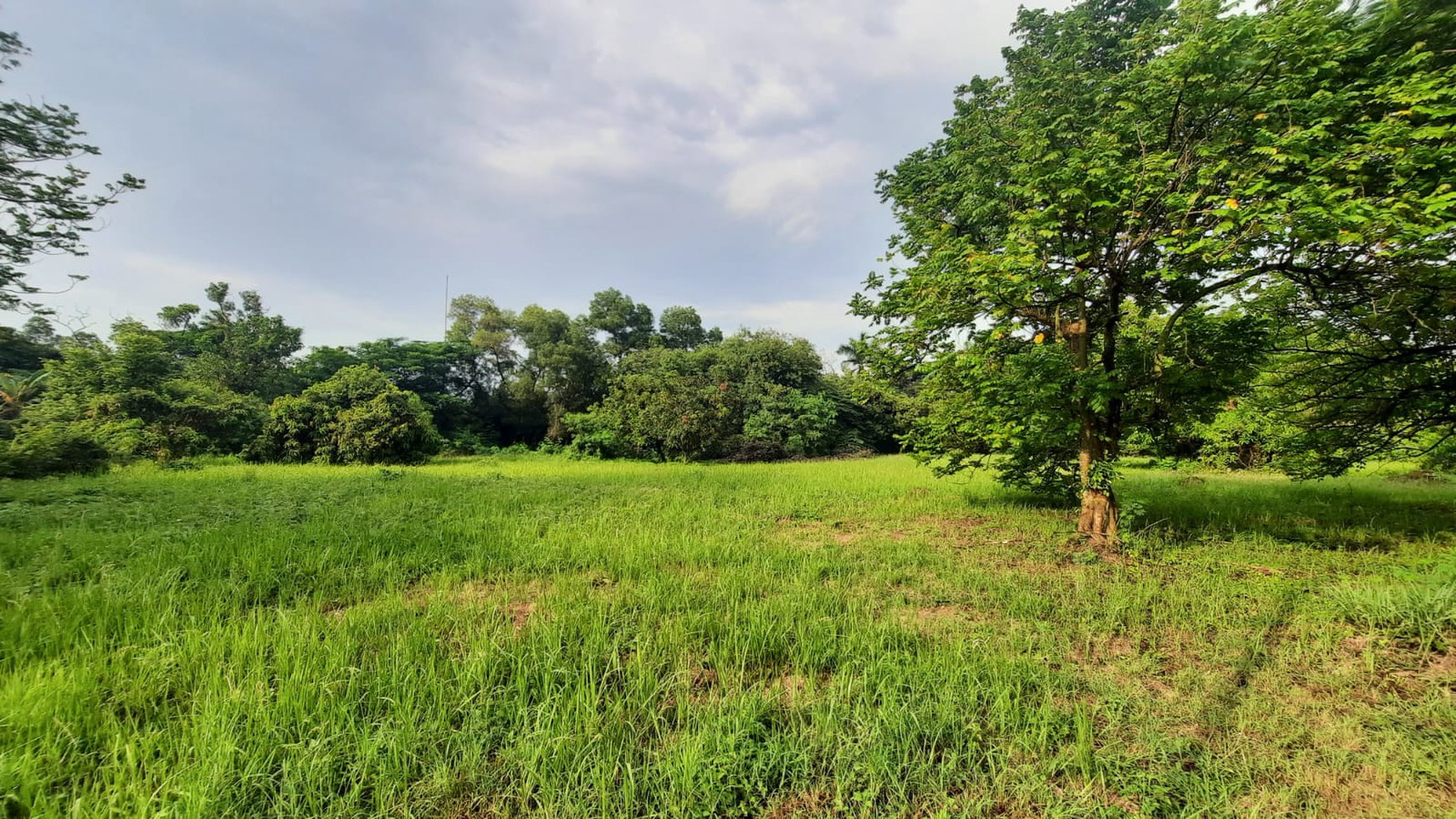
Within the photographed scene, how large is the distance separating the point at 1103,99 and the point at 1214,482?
37.5ft

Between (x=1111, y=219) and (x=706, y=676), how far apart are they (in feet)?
19.7

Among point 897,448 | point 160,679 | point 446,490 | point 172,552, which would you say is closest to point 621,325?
point 897,448

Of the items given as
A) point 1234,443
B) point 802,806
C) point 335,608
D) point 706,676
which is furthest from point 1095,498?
point 1234,443

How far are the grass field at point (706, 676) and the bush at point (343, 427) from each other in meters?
11.7

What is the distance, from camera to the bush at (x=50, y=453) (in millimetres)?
10156

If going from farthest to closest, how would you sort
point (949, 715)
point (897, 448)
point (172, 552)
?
point (897, 448) → point (172, 552) → point (949, 715)

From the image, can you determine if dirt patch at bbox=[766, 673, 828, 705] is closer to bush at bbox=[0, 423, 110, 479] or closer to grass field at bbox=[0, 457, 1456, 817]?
grass field at bbox=[0, 457, 1456, 817]

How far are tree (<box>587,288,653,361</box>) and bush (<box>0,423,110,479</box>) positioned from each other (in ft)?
→ 69.7

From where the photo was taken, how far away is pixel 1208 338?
528cm

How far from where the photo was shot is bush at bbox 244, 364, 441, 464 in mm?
16406

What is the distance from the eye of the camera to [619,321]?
104 feet

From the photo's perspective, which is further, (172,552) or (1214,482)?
(1214,482)

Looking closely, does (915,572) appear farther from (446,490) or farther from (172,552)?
(446,490)

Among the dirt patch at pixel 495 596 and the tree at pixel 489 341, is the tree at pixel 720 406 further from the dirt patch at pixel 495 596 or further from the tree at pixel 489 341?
the dirt patch at pixel 495 596
